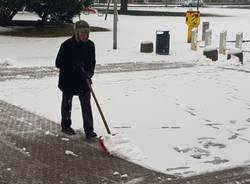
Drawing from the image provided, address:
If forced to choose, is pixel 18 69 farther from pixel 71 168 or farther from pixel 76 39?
pixel 71 168

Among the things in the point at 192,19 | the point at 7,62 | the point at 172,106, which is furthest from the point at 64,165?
the point at 192,19

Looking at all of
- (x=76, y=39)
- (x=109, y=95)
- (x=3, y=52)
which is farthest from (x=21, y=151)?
(x=3, y=52)

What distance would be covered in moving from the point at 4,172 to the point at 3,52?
12.9 m

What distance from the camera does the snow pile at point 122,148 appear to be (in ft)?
24.2

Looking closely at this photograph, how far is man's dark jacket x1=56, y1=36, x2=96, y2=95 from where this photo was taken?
318 inches

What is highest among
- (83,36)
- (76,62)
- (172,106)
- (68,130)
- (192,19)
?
(83,36)

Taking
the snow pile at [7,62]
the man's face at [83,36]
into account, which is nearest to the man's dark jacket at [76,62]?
the man's face at [83,36]

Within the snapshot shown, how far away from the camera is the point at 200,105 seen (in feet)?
35.6

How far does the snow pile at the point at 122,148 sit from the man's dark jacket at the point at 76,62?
3.24ft

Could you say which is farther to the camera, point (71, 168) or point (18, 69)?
point (18, 69)

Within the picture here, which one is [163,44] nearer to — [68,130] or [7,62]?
[7,62]

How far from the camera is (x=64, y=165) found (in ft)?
22.9

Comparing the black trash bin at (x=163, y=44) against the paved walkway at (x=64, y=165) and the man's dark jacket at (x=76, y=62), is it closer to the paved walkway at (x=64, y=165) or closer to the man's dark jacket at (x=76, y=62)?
the paved walkway at (x=64, y=165)

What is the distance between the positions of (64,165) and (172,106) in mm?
4081
